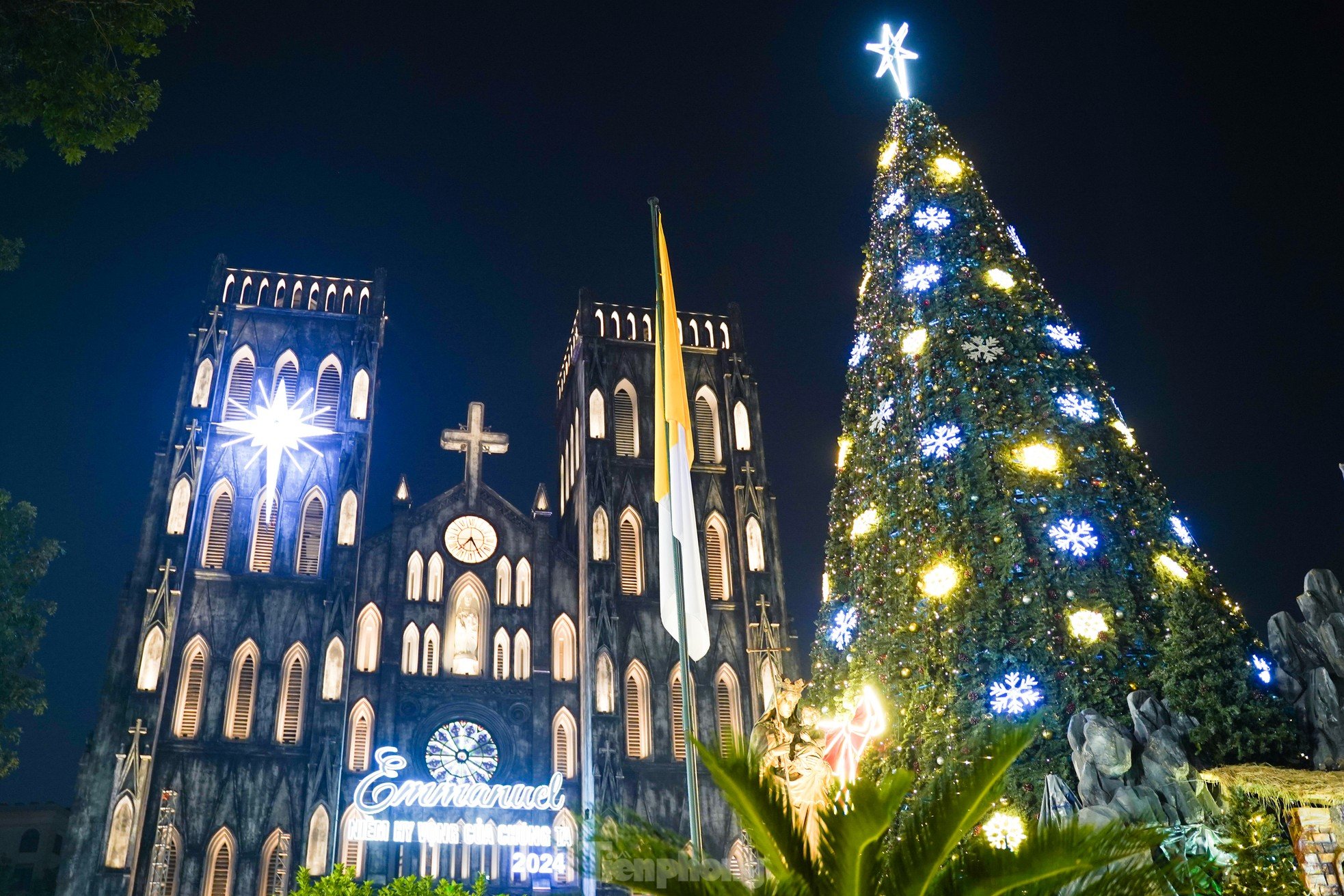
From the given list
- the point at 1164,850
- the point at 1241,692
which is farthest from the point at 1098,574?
the point at 1164,850

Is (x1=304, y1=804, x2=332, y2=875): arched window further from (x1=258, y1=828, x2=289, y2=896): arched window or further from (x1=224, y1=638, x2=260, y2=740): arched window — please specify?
(x1=224, y1=638, x2=260, y2=740): arched window

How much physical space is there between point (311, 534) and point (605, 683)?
10813 millimetres

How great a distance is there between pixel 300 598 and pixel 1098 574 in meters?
27.9

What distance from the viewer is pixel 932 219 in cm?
1661

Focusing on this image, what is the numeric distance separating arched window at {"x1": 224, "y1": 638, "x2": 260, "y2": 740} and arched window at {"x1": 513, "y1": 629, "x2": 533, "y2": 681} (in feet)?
25.8

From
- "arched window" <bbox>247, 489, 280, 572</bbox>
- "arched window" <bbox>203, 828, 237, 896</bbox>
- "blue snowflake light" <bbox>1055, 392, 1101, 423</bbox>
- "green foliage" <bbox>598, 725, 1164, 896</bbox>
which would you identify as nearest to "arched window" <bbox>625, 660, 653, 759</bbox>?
"arched window" <bbox>203, 828, 237, 896</bbox>

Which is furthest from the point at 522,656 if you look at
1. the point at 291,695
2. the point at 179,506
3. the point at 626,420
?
the point at 179,506

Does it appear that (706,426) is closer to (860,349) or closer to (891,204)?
(891,204)

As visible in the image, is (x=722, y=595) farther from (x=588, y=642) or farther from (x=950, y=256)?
(x=950, y=256)

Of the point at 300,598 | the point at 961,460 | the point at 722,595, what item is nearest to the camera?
the point at 961,460

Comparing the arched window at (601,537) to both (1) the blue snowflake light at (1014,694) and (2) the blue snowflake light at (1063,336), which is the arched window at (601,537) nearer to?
(2) the blue snowflake light at (1063,336)

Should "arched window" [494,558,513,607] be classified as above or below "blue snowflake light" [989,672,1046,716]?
above

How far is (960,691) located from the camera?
12.7 m

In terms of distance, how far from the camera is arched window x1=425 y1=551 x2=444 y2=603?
119 ft
